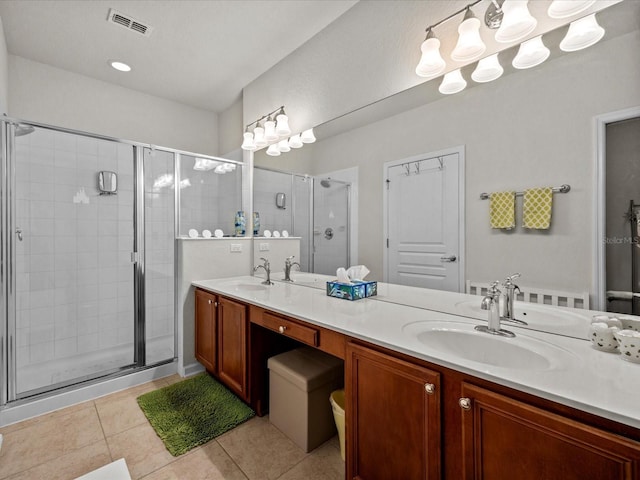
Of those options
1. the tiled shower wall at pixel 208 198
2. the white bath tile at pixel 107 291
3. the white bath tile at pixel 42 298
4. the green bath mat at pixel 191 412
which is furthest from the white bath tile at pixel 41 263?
the green bath mat at pixel 191 412

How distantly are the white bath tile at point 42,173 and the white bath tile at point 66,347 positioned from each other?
4.56 ft

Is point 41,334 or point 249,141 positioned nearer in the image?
point 41,334

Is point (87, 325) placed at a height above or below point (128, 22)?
below

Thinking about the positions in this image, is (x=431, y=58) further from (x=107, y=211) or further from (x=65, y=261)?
(x=65, y=261)

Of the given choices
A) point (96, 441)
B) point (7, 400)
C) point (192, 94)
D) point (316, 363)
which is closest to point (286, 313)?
point (316, 363)

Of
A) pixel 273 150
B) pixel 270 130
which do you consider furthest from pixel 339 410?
pixel 270 130

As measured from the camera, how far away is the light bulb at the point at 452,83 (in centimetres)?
143

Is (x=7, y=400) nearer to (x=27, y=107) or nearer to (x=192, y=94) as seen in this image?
(x=27, y=107)

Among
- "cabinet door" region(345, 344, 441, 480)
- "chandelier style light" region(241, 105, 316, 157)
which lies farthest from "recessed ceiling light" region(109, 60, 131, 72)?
"cabinet door" region(345, 344, 441, 480)

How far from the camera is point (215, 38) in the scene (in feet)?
7.52

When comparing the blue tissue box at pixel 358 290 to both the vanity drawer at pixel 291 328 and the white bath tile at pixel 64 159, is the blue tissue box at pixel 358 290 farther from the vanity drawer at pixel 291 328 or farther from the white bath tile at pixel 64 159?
the white bath tile at pixel 64 159

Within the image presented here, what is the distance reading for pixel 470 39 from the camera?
1.38m

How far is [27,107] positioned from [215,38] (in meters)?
1.75

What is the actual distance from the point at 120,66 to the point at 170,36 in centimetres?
74
